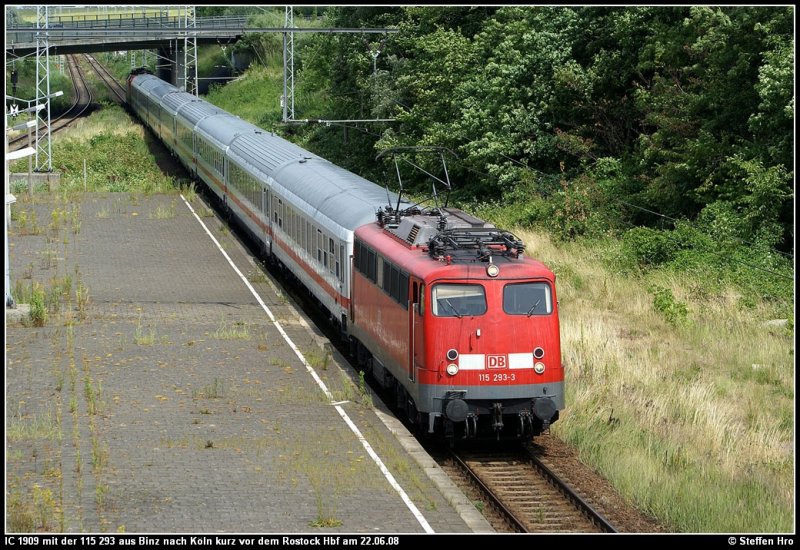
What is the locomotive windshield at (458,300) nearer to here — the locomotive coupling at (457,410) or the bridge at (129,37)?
the locomotive coupling at (457,410)

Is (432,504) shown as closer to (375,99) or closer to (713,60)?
(713,60)

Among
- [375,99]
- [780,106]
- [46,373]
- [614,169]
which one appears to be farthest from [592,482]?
[375,99]

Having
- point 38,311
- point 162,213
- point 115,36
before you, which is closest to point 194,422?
point 38,311

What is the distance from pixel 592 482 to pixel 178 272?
16076mm

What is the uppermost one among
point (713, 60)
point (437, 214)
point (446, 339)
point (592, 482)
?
point (713, 60)

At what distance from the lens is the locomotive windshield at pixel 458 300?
49.2ft

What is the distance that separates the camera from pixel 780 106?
25.4 meters

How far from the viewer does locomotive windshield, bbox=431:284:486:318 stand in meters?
15.0

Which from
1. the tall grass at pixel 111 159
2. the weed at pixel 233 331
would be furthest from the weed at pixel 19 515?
the tall grass at pixel 111 159

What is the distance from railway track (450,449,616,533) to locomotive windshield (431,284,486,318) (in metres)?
1.80

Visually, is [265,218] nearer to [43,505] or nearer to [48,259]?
[48,259]

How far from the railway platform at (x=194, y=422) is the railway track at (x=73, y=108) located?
3421 cm

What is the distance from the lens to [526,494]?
46.2 feet
